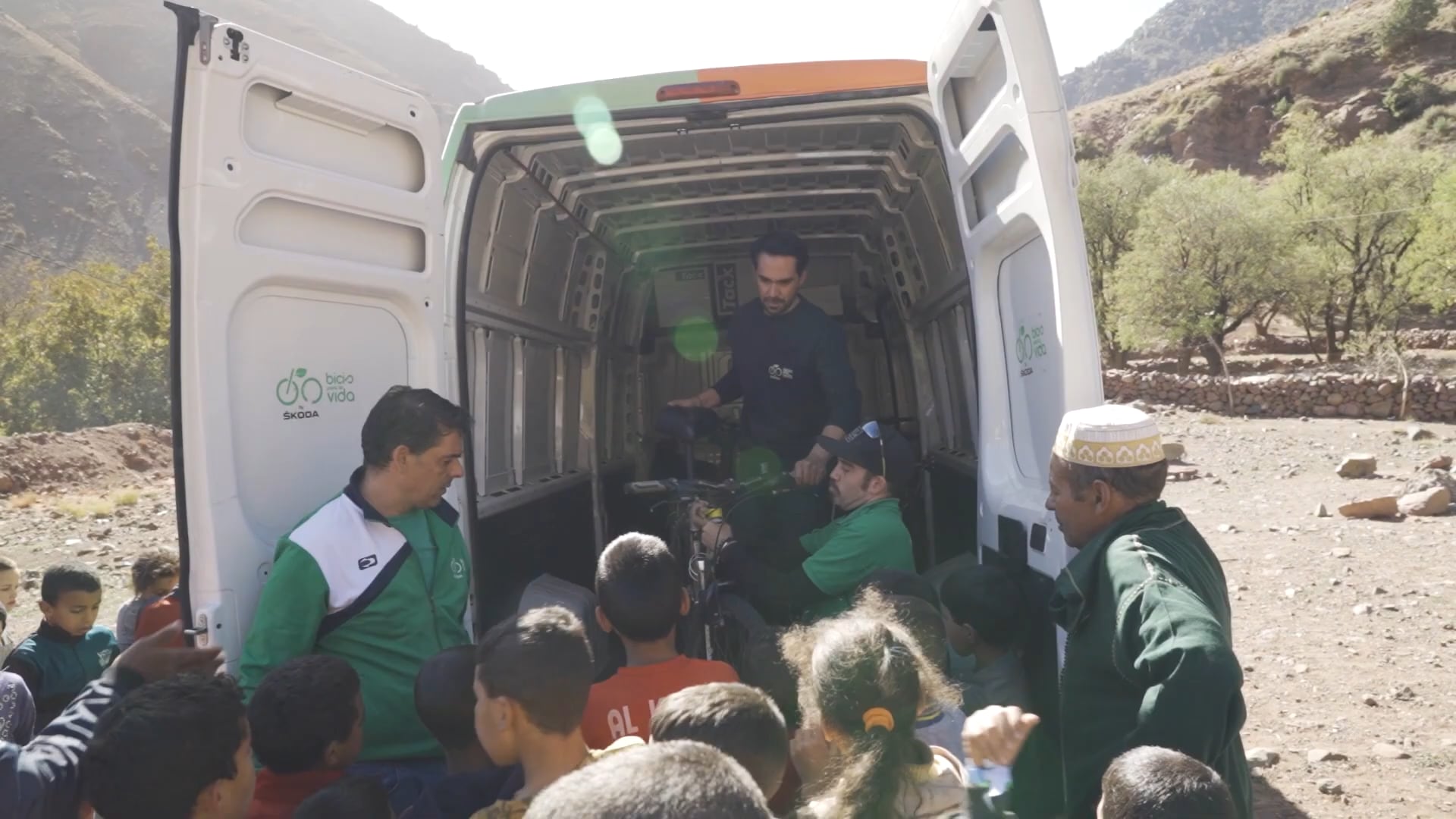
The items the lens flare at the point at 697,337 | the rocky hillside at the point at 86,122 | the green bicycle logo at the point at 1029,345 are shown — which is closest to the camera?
the green bicycle logo at the point at 1029,345

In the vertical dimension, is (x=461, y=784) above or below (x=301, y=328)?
below

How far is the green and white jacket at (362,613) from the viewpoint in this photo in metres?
2.62

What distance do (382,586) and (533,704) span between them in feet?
3.10

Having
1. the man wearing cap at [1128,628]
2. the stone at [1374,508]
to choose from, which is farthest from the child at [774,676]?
the stone at [1374,508]

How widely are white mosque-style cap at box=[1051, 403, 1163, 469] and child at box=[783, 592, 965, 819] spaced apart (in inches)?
24.0

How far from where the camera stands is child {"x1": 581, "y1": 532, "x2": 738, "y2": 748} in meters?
2.59

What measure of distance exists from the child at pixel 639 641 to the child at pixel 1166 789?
3.91ft

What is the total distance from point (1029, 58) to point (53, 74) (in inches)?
3512

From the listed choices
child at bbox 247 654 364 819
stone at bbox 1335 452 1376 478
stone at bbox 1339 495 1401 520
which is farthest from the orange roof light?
stone at bbox 1335 452 1376 478

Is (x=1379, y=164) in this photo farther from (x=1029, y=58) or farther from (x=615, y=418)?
(x=1029, y=58)

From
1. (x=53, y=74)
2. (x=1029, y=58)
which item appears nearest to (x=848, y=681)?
(x=1029, y=58)

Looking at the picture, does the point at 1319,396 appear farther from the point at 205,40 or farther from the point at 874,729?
the point at 205,40

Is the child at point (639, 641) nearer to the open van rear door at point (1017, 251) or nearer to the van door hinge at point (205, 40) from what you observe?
the open van rear door at point (1017, 251)

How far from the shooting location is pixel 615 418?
22.1ft
